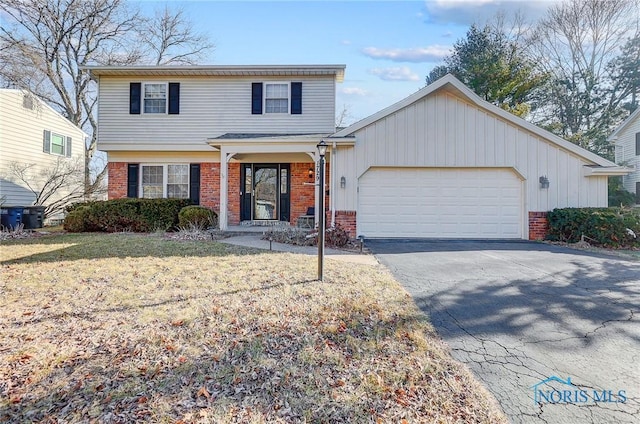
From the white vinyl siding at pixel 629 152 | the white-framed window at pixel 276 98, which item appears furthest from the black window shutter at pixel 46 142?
the white vinyl siding at pixel 629 152

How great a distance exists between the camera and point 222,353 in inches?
117

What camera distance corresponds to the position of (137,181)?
43.2ft

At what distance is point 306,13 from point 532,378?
10.8 metres

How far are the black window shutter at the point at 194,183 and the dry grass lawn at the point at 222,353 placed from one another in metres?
7.82

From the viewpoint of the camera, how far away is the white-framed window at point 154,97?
1283 centimetres

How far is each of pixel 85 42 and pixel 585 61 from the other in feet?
107

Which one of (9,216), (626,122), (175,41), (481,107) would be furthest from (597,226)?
(175,41)

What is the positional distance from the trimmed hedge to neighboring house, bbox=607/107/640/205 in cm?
2236

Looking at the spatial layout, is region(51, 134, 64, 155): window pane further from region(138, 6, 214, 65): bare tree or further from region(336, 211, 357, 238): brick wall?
region(336, 211, 357, 238): brick wall

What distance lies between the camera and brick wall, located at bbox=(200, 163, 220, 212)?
13055mm

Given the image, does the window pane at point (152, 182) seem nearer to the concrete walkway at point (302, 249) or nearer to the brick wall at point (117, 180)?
the brick wall at point (117, 180)

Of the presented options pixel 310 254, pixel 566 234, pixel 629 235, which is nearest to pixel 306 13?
pixel 310 254

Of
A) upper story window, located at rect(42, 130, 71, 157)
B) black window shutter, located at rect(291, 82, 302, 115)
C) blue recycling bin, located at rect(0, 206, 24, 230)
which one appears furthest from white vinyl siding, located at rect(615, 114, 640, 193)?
upper story window, located at rect(42, 130, 71, 157)

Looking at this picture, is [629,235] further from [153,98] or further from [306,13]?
[153,98]
